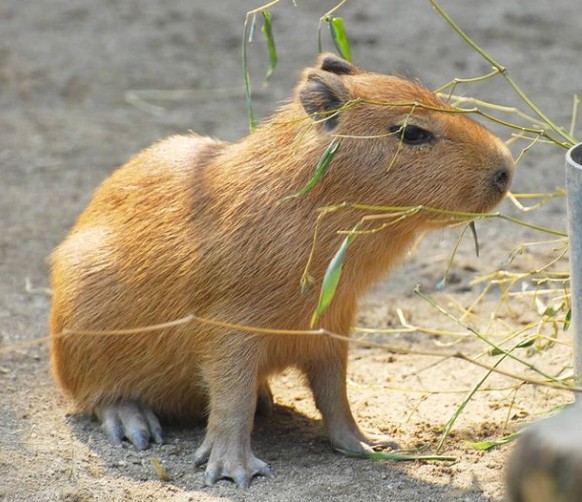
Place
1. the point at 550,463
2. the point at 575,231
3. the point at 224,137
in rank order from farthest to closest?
the point at 224,137 → the point at 575,231 → the point at 550,463

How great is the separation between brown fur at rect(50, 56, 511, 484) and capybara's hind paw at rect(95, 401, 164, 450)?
2.1 inches

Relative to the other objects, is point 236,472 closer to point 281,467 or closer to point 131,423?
point 281,467

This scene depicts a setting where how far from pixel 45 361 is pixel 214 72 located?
15.6 ft

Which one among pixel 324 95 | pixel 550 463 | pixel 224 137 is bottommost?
pixel 224 137

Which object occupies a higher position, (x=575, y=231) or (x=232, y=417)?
(x=575, y=231)

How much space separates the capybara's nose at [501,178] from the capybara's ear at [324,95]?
684 mm

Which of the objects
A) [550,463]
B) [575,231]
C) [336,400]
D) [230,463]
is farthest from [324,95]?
[550,463]

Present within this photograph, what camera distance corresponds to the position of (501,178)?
4598mm

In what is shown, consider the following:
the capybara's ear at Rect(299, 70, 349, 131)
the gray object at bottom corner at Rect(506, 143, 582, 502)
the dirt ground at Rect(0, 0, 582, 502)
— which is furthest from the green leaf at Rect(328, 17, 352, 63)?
the gray object at bottom corner at Rect(506, 143, 582, 502)

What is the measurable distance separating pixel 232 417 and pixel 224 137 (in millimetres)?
4359

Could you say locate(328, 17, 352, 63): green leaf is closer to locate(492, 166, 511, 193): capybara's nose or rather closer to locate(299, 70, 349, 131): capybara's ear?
locate(299, 70, 349, 131): capybara's ear

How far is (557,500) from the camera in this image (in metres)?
2.48

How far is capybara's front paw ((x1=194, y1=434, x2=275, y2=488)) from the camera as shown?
455cm

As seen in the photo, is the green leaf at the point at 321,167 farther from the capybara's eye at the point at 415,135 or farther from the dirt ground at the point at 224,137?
the dirt ground at the point at 224,137
